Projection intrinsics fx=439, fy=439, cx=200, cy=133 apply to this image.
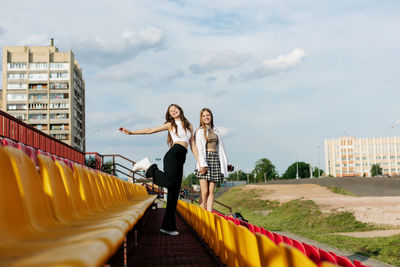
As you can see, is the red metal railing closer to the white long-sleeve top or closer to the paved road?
the white long-sleeve top

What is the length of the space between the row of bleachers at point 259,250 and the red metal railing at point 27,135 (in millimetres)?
4954

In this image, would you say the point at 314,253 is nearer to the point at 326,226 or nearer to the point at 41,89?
the point at 326,226

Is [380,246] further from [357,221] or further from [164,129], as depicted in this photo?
[164,129]

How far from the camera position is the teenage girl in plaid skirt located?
5.88 m

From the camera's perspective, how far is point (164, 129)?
212 inches

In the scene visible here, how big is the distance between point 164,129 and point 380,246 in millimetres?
11655

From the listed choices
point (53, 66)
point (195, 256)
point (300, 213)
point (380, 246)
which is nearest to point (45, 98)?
point (53, 66)

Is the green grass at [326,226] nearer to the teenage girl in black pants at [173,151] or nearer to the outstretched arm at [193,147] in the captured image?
the outstretched arm at [193,147]

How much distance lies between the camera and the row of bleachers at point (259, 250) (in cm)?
143

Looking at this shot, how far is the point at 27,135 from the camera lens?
922cm

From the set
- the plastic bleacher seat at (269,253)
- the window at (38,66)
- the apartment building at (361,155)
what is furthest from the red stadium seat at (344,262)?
the apartment building at (361,155)

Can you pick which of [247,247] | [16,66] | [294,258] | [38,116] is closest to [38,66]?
[16,66]

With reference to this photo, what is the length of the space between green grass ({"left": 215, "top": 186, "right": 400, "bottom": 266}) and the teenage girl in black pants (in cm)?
875

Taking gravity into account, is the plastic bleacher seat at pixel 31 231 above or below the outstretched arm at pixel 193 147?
below
